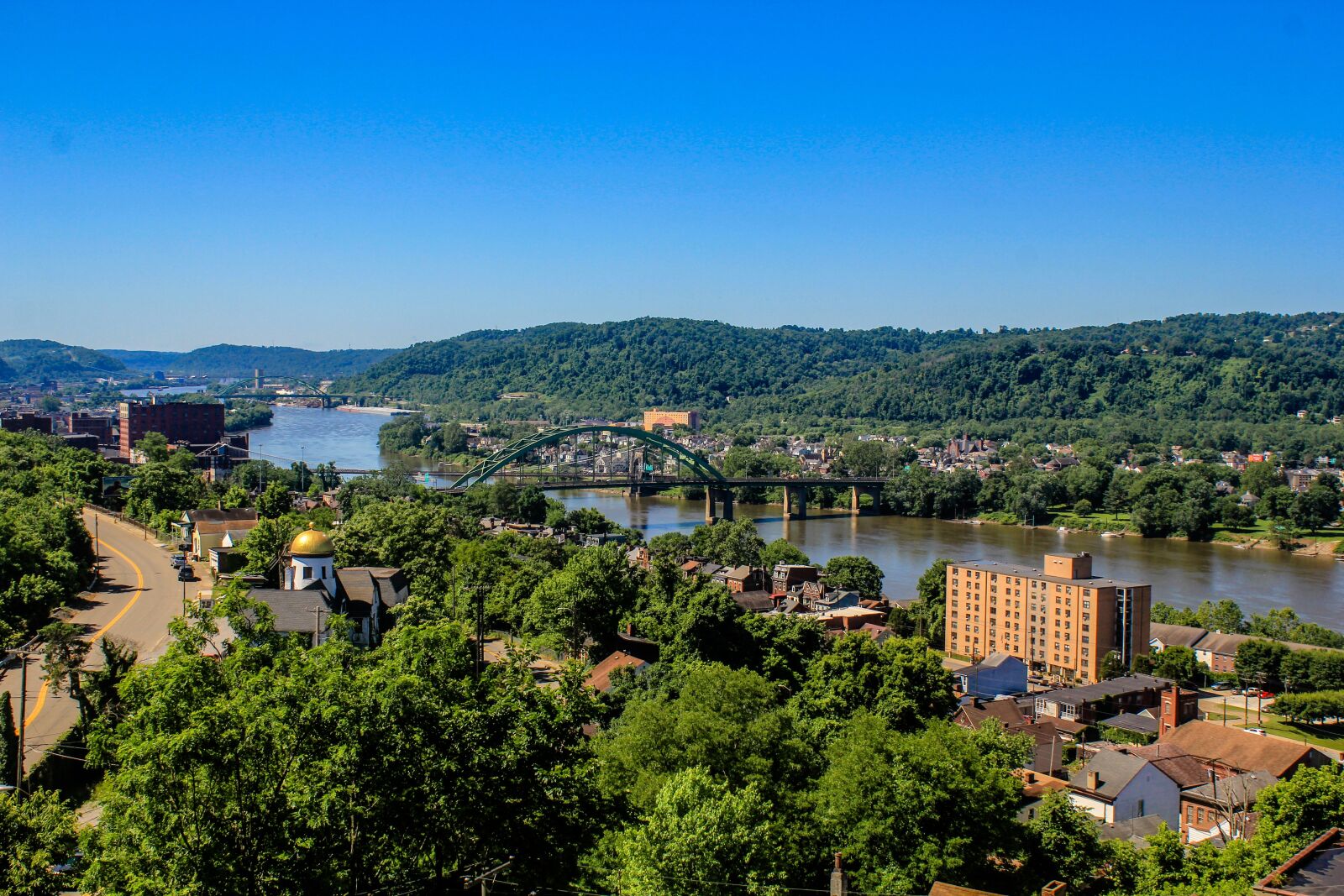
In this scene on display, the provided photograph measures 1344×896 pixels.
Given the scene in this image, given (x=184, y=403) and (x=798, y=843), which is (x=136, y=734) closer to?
(x=798, y=843)

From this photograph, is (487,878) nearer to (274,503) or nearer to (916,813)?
(916,813)

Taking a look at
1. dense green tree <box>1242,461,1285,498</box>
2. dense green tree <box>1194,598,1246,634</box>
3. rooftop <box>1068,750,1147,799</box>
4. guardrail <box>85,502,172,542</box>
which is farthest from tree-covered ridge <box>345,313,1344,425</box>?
rooftop <box>1068,750,1147,799</box>

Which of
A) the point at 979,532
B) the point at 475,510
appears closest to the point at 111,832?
the point at 475,510

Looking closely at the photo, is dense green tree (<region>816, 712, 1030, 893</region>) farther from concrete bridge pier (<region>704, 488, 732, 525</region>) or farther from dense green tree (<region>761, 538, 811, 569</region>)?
concrete bridge pier (<region>704, 488, 732, 525</region>)

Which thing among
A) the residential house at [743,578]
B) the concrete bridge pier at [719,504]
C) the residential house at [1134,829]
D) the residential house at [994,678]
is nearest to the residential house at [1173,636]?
the residential house at [994,678]

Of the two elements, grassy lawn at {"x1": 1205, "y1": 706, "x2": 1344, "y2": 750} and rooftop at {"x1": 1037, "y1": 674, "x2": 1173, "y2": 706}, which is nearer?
grassy lawn at {"x1": 1205, "y1": 706, "x2": 1344, "y2": 750}
